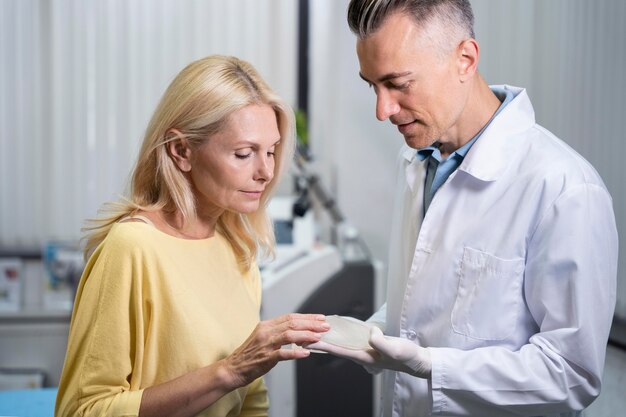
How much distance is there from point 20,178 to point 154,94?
79cm

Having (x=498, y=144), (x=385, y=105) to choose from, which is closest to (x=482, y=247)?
(x=498, y=144)

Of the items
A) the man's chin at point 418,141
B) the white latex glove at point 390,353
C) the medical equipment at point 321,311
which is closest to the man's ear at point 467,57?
the man's chin at point 418,141

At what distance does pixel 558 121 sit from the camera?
176 centimetres

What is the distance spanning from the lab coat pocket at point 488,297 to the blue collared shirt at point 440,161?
20 cm

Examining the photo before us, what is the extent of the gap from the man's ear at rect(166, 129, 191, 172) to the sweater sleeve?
0.72ft

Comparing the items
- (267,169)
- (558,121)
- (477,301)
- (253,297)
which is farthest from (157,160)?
(558,121)

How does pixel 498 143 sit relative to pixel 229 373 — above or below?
above

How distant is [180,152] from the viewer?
1284mm

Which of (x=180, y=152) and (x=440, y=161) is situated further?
(x=440, y=161)

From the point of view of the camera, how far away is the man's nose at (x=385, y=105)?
1.25 m

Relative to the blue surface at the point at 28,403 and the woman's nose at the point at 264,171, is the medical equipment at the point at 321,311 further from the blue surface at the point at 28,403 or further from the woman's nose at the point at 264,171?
the woman's nose at the point at 264,171

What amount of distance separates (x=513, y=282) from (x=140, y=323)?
603mm

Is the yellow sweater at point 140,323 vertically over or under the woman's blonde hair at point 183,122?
under

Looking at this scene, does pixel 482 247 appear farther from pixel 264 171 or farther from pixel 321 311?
pixel 321 311
